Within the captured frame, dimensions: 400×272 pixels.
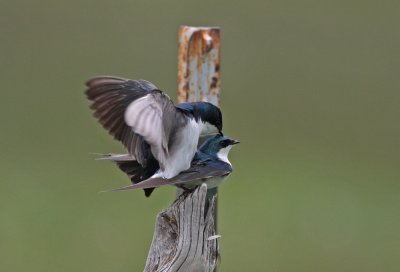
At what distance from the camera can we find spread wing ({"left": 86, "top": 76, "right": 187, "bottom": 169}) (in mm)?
4695

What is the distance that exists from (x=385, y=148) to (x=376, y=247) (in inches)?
77.5

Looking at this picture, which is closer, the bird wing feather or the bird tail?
the bird wing feather

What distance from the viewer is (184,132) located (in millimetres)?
4965

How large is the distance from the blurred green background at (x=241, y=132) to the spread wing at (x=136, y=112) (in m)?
3.81

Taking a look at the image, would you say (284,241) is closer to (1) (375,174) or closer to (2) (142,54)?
(1) (375,174)

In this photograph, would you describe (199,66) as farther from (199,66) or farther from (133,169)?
(133,169)

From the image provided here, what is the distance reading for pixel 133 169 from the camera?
203 inches

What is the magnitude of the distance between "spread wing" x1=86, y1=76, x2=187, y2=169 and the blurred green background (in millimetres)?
3807

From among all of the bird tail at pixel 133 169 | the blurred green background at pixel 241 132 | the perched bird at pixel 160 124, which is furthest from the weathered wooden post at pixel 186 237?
the blurred green background at pixel 241 132

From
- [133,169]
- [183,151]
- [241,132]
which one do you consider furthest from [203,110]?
[241,132]

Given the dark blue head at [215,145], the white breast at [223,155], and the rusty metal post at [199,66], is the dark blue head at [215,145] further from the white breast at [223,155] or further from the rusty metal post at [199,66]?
the rusty metal post at [199,66]

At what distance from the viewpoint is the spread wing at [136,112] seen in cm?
470

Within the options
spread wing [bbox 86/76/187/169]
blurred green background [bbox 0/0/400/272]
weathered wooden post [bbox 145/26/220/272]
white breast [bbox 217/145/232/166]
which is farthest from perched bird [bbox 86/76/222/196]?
blurred green background [bbox 0/0/400/272]

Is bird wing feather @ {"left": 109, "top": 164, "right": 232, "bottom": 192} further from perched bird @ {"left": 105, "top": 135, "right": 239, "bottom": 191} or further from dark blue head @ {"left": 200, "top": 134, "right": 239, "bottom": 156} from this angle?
dark blue head @ {"left": 200, "top": 134, "right": 239, "bottom": 156}
